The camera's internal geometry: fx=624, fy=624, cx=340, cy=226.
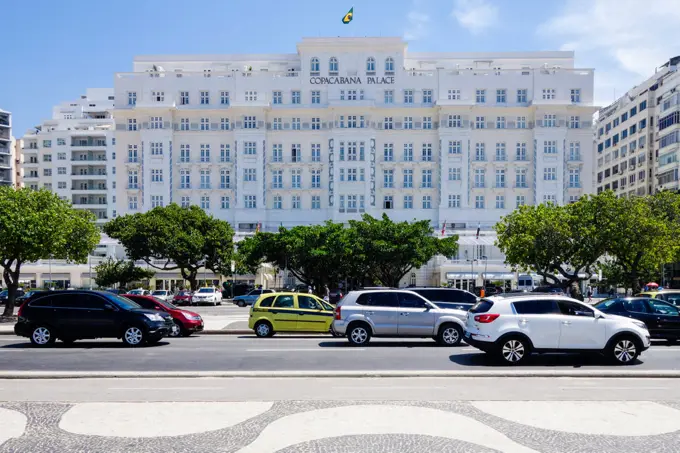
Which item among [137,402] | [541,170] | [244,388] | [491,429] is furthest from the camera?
[541,170]

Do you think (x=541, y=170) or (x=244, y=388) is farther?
(x=541, y=170)

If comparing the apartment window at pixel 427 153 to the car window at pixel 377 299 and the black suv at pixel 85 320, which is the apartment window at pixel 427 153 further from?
the black suv at pixel 85 320

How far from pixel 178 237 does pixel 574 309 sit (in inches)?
1875

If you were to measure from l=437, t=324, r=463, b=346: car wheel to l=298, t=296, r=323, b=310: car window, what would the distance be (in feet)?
15.6

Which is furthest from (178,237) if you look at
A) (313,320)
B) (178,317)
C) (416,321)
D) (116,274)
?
(416,321)

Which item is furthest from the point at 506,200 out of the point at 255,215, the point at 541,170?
the point at 255,215

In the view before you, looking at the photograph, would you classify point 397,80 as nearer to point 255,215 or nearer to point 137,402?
point 255,215

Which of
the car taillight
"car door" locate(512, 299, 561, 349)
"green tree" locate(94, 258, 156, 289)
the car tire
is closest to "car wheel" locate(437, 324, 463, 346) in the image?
→ the car taillight

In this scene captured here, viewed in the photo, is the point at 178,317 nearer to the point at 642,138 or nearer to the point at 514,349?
the point at 514,349

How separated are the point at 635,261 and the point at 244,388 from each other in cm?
3242

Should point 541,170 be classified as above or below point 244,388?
above

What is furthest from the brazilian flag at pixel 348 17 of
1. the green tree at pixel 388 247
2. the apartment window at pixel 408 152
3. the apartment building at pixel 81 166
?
the apartment building at pixel 81 166

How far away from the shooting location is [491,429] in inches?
336

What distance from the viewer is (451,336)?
18.4 meters
